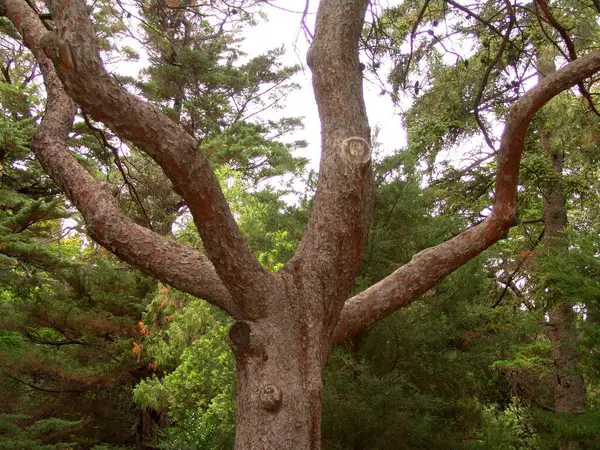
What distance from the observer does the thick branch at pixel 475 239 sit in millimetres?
3250

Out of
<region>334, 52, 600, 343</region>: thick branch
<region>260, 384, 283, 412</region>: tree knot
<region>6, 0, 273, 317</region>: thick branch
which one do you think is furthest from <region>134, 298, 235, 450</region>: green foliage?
<region>6, 0, 273, 317</region>: thick branch

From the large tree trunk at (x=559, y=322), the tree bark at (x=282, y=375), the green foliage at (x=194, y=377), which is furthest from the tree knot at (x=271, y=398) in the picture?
the large tree trunk at (x=559, y=322)

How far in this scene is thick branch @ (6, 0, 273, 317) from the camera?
229cm

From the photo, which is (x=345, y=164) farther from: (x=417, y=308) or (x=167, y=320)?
(x=167, y=320)

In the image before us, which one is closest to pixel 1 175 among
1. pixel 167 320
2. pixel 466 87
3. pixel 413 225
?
pixel 167 320

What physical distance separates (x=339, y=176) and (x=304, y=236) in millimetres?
402

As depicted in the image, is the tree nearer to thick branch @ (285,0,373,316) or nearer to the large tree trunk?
thick branch @ (285,0,373,316)

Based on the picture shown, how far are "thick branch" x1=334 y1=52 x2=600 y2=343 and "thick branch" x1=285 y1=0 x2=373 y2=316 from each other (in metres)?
0.29

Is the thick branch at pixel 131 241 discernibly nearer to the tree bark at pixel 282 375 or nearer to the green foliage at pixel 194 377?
the tree bark at pixel 282 375

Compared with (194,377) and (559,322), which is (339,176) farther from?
(559,322)

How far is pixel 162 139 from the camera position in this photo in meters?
2.56

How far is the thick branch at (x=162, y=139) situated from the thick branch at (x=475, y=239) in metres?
0.78

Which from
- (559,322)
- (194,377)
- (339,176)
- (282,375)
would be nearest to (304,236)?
(339,176)

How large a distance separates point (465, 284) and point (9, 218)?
19.9 feet
